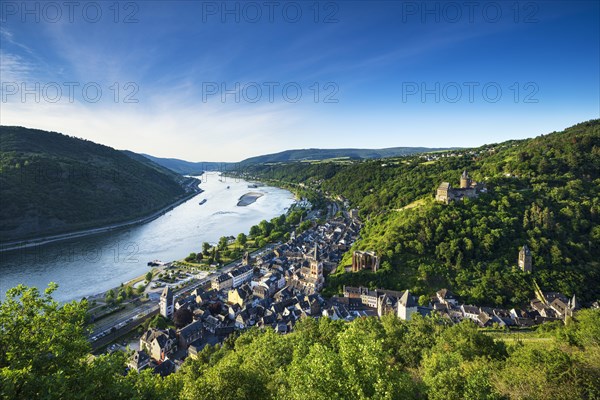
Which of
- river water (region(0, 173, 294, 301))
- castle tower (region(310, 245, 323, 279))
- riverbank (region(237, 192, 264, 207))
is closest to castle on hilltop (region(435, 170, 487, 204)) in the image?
castle tower (region(310, 245, 323, 279))

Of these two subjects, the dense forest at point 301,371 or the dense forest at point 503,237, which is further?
the dense forest at point 503,237

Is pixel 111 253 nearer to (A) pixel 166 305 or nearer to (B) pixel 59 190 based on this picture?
(A) pixel 166 305

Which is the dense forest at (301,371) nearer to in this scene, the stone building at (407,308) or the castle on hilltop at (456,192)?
the stone building at (407,308)

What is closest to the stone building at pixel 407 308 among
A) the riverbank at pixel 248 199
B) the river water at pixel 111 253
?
the river water at pixel 111 253

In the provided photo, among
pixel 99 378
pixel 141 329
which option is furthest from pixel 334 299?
pixel 99 378

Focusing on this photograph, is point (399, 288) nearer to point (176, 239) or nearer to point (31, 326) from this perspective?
point (31, 326)

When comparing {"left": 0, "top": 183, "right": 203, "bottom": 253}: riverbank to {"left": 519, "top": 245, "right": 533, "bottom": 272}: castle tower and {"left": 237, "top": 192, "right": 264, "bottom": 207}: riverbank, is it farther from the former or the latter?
{"left": 519, "top": 245, "right": 533, "bottom": 272}: castle tower
